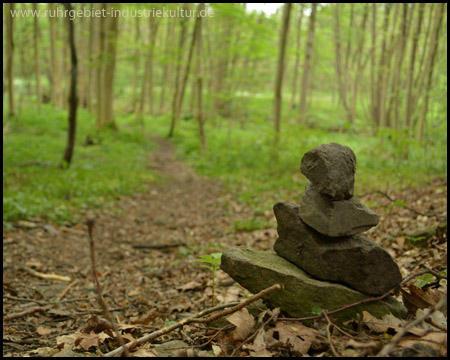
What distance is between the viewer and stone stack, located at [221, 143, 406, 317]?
2.34 meters

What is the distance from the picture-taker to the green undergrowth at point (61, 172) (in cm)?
703

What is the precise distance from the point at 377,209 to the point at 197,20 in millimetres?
12300

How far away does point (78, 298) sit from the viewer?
13.2 ft

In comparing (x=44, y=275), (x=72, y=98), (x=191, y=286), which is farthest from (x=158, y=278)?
(x=72, y=98)

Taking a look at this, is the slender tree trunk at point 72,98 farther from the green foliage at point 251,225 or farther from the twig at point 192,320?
the twig at point 192,320

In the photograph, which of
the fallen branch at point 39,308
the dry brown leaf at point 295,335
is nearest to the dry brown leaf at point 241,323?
the dry brown leaf at point 295,335

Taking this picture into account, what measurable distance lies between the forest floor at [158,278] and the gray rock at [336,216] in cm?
55

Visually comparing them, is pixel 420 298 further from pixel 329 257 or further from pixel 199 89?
pixel 199 89

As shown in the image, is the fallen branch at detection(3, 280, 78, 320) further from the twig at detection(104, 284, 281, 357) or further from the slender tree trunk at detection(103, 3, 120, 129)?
the slender tree trunk at detection(103, 3, 120, 129)

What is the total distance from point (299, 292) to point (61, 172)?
877cm

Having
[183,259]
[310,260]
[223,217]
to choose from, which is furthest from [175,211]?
[310,260]

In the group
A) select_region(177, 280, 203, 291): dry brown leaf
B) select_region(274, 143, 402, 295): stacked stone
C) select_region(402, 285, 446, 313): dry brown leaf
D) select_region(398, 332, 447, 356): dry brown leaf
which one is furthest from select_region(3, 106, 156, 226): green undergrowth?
select_region(398, 332, 447, 356): dry brown leaf

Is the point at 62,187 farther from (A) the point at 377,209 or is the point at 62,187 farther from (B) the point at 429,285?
(B) the point at 429,285

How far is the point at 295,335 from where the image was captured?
2074 millimetres
